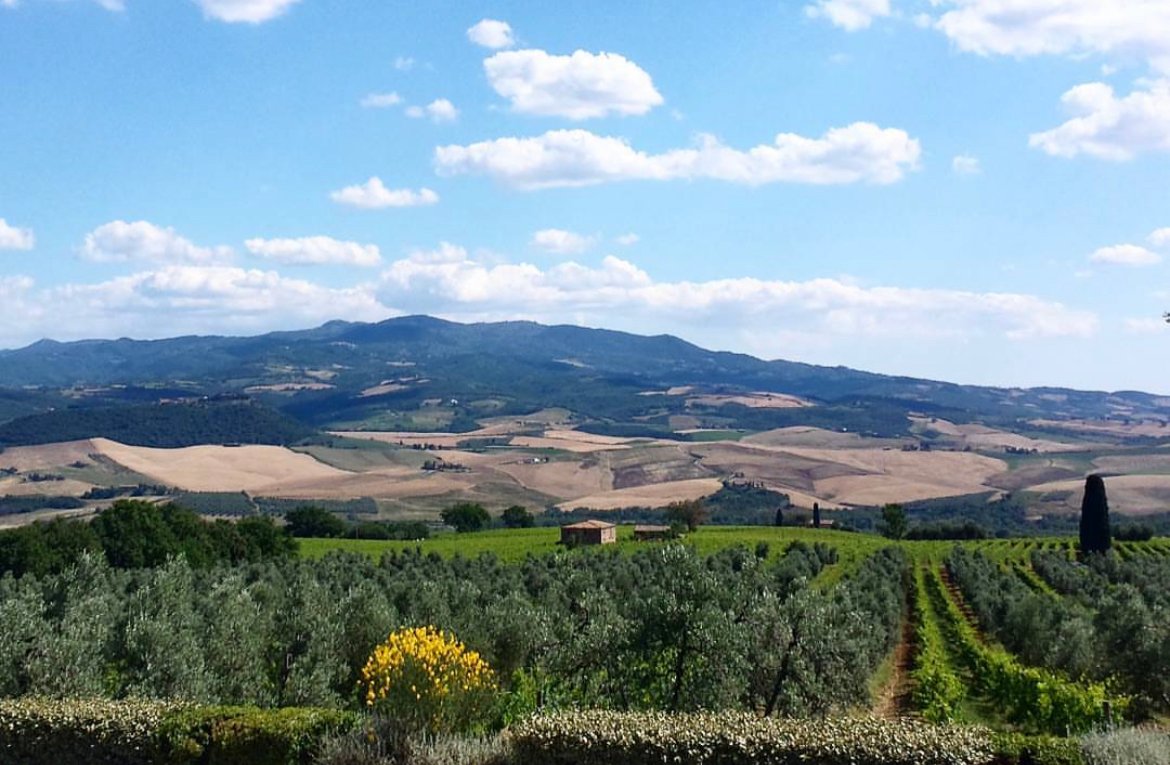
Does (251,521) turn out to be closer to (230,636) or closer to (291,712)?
(230,636)

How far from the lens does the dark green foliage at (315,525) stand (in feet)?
389

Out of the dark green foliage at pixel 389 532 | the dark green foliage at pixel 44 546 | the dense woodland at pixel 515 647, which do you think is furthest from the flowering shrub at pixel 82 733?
the dark green foliage at pixel 389 532

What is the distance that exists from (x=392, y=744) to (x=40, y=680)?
39.5 feet

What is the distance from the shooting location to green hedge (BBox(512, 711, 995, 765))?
13781 mm

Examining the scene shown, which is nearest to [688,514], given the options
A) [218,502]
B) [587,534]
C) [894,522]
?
[894,522]

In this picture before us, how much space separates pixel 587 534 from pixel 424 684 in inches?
3397

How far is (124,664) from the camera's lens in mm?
24047

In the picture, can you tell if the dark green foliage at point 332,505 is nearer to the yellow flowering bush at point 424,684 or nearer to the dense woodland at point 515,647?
the dense woodland at point 515,647

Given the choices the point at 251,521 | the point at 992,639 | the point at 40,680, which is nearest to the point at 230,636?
the point at 40,680

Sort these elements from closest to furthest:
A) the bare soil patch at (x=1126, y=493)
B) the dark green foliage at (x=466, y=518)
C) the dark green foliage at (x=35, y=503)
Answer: the dark green foliage at (x=466, y=518) → the bare soil patch at (x=1126, y=493) → the dark green foliage at (x=35, y=503)

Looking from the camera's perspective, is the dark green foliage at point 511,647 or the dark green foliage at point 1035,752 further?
the dark green foliage at point 511,647

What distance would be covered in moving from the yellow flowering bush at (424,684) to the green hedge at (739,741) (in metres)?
1.10

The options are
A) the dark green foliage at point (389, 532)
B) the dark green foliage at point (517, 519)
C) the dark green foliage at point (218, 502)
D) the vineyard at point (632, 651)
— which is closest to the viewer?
the vineyard at point (632, 651)

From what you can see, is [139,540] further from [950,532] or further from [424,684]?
[950,532]
